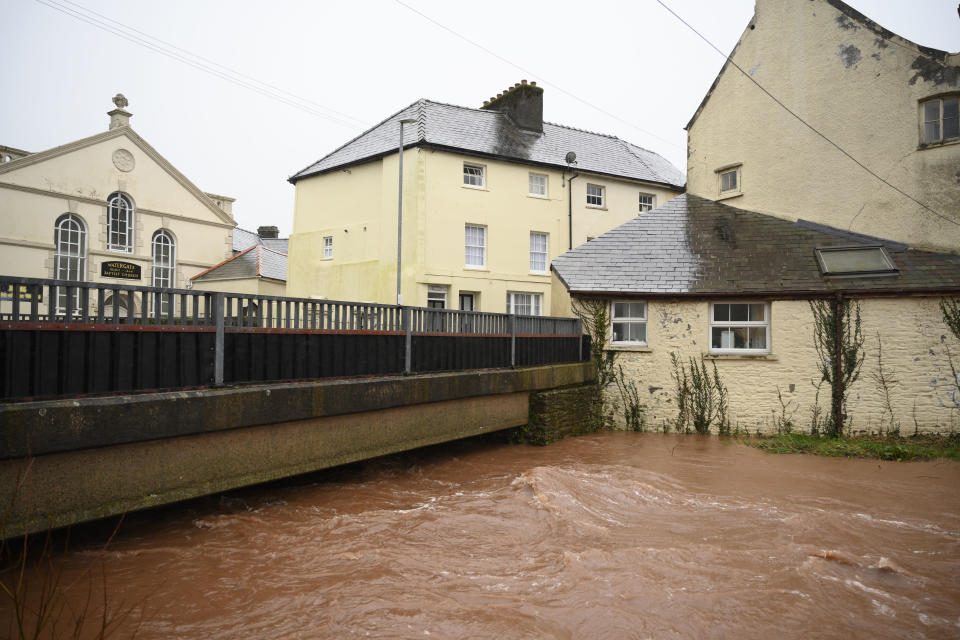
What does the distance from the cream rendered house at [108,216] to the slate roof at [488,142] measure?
8515 mm

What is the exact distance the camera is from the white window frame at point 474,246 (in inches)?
859

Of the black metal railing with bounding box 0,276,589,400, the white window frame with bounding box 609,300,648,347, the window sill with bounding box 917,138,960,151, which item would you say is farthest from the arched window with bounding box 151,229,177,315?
the window sill with bounding box 917,138,960,151

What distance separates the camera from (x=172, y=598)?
5.06 meters

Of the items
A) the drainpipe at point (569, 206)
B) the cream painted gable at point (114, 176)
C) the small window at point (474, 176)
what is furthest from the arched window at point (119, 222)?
the drainpipe at point (569, 206)

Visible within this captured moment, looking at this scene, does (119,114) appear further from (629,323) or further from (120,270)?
(629,323)

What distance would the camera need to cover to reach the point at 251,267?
29.6m

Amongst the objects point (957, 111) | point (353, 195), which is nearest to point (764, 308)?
point (957, 111)

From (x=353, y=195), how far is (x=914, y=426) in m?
19.2

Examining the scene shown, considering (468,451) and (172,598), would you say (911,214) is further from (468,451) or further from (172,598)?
(172,598)

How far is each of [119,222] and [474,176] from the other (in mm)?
17592

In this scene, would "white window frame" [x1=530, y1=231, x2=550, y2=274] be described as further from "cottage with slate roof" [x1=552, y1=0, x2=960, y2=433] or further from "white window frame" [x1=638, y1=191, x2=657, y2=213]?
"cottage with slate roof" [x1=552, y1=0, x2=960, y2=433]

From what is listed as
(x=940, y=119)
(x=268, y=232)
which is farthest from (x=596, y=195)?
(x=268, y=232)

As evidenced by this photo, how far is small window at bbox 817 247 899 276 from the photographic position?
13198 millimetres

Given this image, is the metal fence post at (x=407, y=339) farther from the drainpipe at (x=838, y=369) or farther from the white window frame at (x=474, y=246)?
the white window frame at (x=474, y=246)
